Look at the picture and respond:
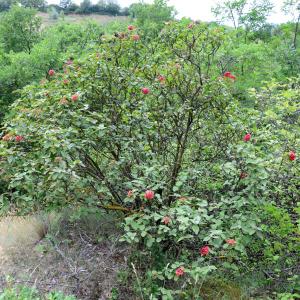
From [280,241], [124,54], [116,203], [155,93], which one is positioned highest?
[124,54]

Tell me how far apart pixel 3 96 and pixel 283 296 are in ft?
25.1

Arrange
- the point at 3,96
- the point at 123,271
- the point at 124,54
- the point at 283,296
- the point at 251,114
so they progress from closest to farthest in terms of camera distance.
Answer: the point at 283,296
the point at 123,271
the point at 124,54
the point at 251,114
the point at 3,96

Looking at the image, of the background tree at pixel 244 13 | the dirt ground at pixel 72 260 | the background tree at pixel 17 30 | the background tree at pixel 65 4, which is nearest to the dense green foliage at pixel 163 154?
the dirt ground at pixel 72 260

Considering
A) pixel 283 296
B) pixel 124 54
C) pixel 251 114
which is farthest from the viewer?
pixel 251 114

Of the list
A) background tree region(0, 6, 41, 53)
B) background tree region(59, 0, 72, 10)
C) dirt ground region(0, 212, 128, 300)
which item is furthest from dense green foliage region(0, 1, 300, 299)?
background tree region(59, 0, 72, 10)

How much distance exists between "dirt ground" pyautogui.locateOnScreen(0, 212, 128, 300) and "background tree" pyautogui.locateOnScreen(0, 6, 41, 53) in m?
10.1

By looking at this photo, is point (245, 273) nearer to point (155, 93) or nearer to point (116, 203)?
point (116, 203)

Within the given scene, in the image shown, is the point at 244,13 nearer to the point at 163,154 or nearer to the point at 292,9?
the point at 292,9

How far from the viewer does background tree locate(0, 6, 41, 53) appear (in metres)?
12.7

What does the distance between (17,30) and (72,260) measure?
1125 centimetres

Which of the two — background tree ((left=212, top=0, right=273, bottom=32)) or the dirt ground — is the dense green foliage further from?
background tree ((left=212, top=0, right=273, bottom=32))

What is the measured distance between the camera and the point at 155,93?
141 inches

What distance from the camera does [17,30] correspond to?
506 inches

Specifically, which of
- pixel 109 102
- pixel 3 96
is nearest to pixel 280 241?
pixel 109 102
